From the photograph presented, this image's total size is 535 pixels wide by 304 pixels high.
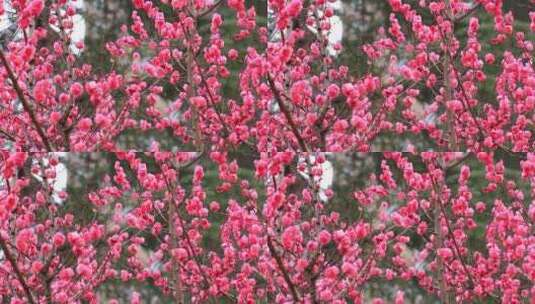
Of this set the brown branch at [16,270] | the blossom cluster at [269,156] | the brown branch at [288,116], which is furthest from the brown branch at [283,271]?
the brown branch at [16,270]

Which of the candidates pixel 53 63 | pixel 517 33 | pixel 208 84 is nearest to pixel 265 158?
pixel 208 84

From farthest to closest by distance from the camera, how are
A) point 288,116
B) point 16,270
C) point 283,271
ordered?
point 288,116 < point 283,271 < point 16,270

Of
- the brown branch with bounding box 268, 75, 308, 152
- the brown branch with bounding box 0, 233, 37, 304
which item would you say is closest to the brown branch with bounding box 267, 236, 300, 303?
the brown branch with bounding box 268, 75, 308, 152

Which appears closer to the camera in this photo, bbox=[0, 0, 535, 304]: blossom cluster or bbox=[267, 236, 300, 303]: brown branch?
bbox=[267, 236, 300, 303]: brown branch

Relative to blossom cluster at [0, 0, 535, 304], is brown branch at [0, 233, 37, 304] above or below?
below

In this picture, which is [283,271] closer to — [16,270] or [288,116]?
[288,116]

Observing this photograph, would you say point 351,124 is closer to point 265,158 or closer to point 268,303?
point 265,158

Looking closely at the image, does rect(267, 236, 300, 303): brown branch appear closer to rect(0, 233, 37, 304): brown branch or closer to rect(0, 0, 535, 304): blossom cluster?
rect(0, 0, 535, 304): blossom cluster

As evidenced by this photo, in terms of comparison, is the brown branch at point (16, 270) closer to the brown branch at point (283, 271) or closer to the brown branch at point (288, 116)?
the brown branch at point (283, 271)

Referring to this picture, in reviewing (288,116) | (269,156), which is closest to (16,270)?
(269,156)

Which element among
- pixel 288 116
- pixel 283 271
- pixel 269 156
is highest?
pixel 288 116

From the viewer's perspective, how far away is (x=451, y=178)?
4203 millimetres

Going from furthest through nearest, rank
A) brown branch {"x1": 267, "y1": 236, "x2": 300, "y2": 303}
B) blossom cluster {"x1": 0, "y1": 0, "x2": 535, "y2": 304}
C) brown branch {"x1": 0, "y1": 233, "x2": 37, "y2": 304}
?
blossom cluster {"x1": 0, "y1": 0, "x2": 535, "y2": 304}
brown branch {"x1": 267, "y1": 236, "x2": 300, "y2": 303}
brown branch {"x1": 0, "y1": 233, "x2": 37, "y2": 304}

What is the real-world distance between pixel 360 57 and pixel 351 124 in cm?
38
